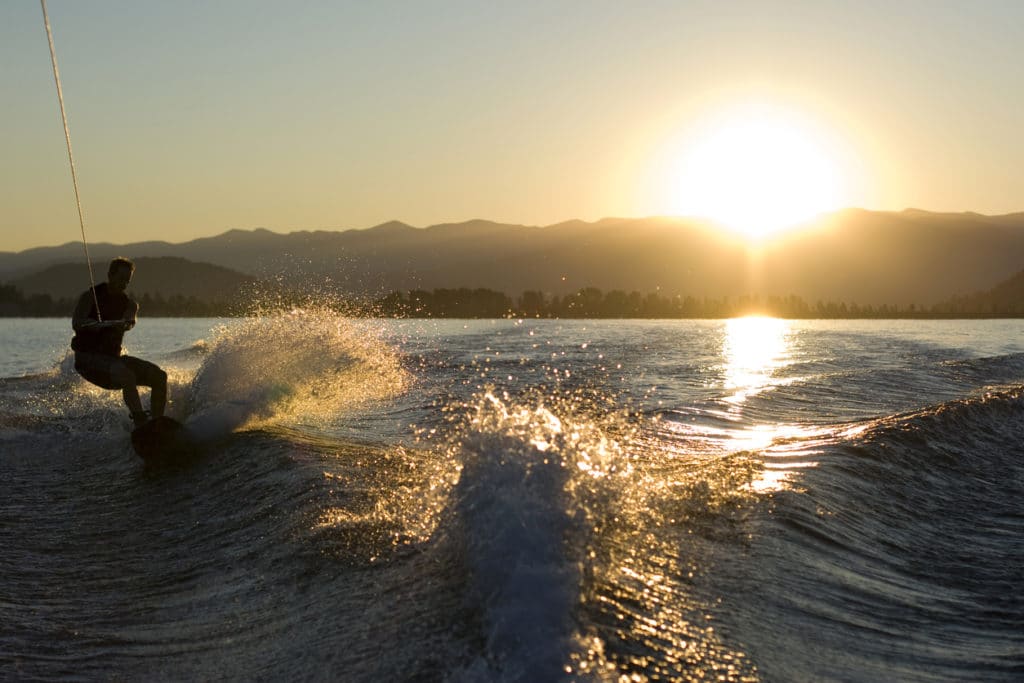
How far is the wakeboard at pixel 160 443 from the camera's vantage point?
10688 millimetres

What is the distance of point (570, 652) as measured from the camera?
418cm

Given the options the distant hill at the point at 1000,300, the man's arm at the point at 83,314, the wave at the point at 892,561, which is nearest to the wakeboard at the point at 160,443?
the man's arm at the point at 83,314

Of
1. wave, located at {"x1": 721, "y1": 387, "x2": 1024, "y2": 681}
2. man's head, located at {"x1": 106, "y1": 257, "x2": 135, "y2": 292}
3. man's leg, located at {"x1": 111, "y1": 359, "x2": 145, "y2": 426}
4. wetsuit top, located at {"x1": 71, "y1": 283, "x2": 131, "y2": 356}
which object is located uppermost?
man's head, located at {"x1": 106, "y1": 257, "x2": 135, "y2": 292}

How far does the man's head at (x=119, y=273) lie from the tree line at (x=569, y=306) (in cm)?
3540

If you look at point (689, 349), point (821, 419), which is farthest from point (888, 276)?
point (821, 419)

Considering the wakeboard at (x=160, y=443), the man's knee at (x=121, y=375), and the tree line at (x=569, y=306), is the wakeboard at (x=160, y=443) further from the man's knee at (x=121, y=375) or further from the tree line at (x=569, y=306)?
the tree line at (x=569, y=306)

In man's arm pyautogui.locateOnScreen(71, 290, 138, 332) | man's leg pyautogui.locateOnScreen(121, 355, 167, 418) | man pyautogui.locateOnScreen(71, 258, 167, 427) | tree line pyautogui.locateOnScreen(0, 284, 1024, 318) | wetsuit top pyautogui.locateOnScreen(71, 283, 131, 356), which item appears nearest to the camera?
man's arm pyautogui.locateOnScreen(71, 290, 138, 332)

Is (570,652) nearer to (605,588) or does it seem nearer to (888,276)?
(605,588)

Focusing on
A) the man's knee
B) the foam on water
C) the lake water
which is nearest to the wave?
the lake water

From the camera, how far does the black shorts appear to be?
11109 millimetres

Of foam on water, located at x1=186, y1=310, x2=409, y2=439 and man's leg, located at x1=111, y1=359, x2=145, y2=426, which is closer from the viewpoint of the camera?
man's leg, located at x1=111, y1=359, x2=145, y2=426

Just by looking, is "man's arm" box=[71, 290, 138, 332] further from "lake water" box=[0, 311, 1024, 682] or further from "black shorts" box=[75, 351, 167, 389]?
"lake water" box=[0, 311, 1024, 682]

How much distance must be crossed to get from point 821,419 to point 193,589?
10.3 metres

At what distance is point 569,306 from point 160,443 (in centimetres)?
7940
